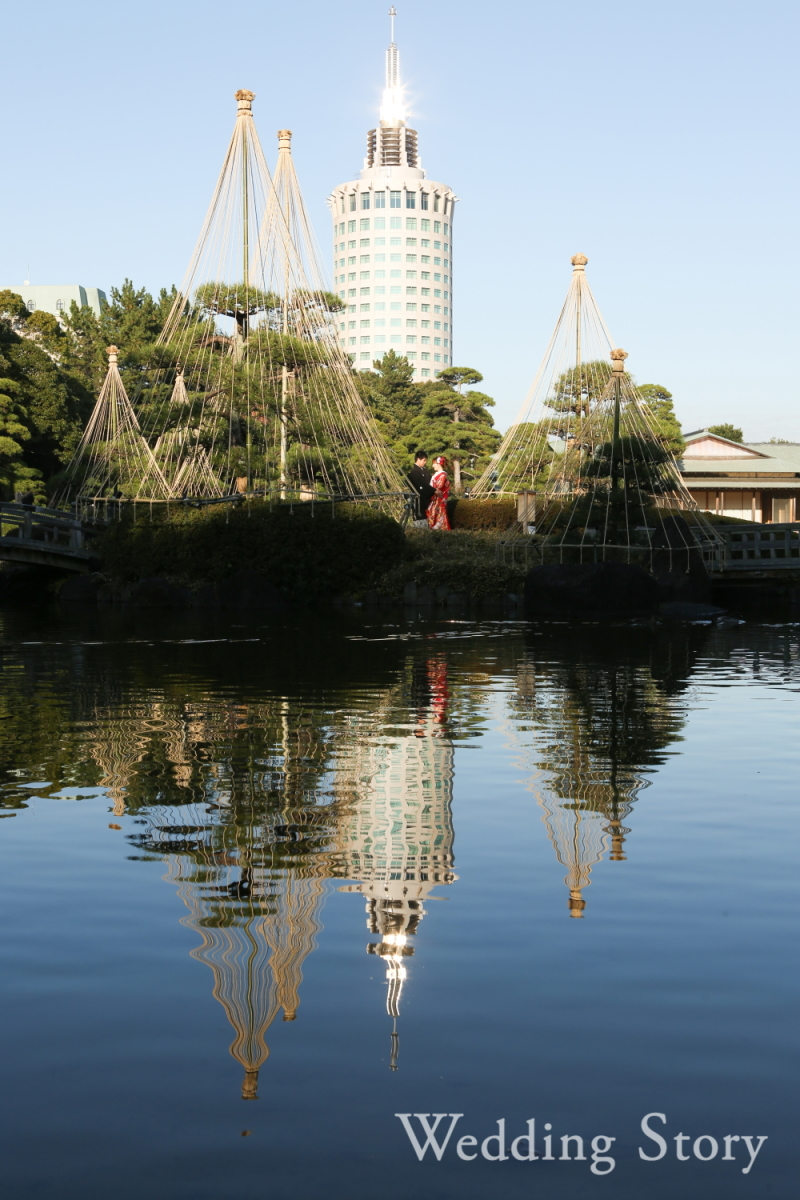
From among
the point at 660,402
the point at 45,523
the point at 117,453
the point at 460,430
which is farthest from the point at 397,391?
the point at 117,453

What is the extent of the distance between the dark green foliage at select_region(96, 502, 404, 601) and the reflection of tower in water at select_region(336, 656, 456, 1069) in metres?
23.4

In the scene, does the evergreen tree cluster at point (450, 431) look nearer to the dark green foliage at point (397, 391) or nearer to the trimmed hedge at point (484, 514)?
the dark green foliage at point (397, 391)

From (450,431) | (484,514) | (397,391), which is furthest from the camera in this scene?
(397,391)

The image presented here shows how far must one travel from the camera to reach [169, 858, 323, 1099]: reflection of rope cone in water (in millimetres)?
4645

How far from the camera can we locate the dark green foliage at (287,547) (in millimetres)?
35406

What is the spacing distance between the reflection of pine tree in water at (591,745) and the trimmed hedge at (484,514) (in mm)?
26219

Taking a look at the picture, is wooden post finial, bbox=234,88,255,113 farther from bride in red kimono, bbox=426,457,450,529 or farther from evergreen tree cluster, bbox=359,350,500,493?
evergreen tree cluster, bbox=359,350,500,493

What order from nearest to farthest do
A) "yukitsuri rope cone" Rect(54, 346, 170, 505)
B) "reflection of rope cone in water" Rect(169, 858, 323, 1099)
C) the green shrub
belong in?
"reflection of rope cone in water" Rect(169, 858, 323, 1099) → the green shrub → "yukitsuri rope cone" Rect(54, 346, 170, 505)

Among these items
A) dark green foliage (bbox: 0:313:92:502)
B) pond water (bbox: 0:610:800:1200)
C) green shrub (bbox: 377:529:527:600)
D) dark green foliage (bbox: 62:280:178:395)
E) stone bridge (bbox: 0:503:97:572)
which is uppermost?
dark green foliage (bbox: 62:280:178:395)

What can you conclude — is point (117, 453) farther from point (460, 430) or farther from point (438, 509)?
point (460, 430)

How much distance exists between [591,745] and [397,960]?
6052mm

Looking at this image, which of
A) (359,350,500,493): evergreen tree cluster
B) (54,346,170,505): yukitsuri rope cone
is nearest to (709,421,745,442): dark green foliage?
(359,350,500,493): evergreen tree cluster

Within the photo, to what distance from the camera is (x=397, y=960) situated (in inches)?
211

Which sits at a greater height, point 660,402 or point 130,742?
point 660,402
